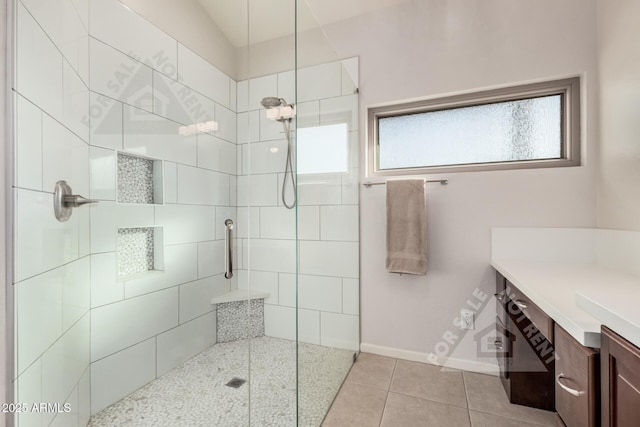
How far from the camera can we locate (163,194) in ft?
4.66

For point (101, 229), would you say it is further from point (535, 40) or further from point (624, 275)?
point (535, 40)

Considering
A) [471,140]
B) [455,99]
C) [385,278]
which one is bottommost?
[385,278]

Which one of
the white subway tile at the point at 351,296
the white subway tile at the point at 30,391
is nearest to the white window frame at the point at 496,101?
the white subway tile at the point at 351,296

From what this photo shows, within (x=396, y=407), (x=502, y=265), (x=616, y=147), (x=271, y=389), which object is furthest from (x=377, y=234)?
(x=616, y=147)

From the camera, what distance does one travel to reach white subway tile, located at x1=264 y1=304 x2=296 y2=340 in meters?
1.39

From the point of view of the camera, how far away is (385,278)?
2.07 meters

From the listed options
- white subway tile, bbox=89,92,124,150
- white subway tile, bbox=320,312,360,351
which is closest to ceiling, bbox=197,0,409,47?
white subway tile, bbox=89,92,124,150

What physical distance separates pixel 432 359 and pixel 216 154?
2.00 m

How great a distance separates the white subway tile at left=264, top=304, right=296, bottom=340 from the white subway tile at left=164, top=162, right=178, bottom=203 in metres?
0.78

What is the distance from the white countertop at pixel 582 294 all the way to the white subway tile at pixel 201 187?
156cm

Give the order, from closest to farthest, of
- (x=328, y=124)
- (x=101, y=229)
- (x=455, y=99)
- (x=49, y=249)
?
(x=49, y=249), (x=101, y=229), (x=328, y=124), (x=455, y=99)

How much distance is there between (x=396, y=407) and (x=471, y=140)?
176 centimetres

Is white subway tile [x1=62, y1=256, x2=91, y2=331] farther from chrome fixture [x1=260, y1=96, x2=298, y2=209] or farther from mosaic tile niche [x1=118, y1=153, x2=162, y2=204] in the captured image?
chrome fixture [x1=260, y1=96, x2=298, y2=209]

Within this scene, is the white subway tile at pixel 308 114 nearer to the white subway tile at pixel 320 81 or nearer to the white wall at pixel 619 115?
the white subway tile at pixel 320 81
